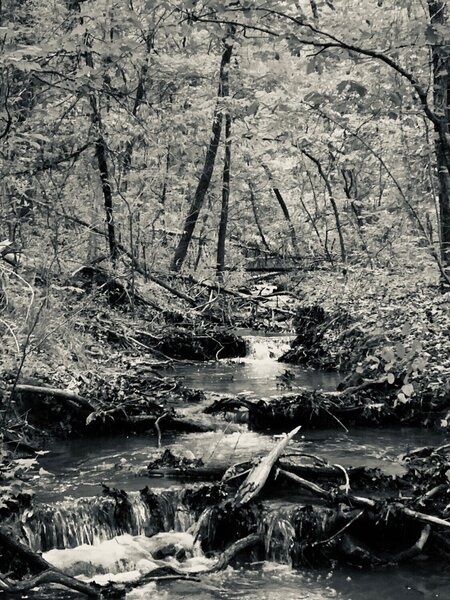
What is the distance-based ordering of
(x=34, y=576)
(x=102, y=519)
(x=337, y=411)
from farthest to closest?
(x=337, y=411), (x=102, y=519), (x=34, y=576)

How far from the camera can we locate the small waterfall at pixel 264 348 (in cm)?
1628

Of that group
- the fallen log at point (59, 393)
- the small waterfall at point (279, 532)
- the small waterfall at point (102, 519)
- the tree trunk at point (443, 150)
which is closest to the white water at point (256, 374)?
the fallen log at point (59, 393)

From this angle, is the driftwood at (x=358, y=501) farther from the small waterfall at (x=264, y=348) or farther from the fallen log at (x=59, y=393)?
the small waterfall at (x=264, y=348)

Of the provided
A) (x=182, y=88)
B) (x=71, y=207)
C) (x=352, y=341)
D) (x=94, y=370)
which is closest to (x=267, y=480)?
(x=94, y=370)

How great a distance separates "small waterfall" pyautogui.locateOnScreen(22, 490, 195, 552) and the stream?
1 centimetres

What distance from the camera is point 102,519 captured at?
713cm

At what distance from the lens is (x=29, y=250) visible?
44.1ft

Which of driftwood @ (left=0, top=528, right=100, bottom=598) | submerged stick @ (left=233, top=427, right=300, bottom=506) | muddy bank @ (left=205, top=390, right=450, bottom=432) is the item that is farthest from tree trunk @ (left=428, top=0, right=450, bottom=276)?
driftwood @ (left=0, top=528, right=100, bottom=598)

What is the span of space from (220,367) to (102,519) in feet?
26.9

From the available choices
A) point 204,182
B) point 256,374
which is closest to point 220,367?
point 256,374

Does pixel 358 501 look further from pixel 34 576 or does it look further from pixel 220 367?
pixel 220 367

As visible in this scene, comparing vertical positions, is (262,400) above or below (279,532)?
above

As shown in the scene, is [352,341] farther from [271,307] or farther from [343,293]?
[271,307]

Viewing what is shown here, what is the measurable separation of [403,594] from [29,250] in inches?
391
